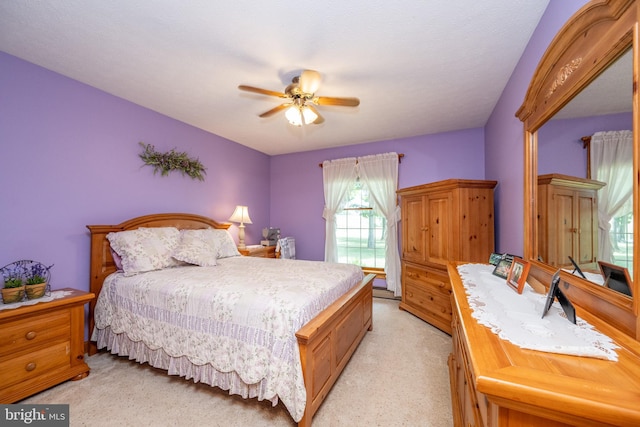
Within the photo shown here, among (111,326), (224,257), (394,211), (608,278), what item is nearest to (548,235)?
(608,278)

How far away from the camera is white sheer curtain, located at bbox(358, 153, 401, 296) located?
409 cm

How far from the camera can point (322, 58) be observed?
6.64 ft

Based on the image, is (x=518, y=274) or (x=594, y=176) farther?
(x=518, y=274)

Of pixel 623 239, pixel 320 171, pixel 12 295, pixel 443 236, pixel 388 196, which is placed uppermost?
pixel 320 171

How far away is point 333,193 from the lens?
454 centimetres

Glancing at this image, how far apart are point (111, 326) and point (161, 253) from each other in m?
0.72

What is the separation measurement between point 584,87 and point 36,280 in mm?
3667

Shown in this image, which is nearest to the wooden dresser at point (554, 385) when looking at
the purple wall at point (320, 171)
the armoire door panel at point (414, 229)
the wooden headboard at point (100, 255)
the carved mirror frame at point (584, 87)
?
the carved mirror frame at point (584, 87)

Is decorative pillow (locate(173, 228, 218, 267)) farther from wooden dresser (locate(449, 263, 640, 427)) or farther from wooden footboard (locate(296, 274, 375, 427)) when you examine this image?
wooden dresser (locate(449, 263, 640, 427))

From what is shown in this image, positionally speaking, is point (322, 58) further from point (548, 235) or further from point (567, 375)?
point (567, 375)

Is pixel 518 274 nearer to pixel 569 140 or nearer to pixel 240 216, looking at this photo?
pixel 569 140

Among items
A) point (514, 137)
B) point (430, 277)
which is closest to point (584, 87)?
point (514, 137)

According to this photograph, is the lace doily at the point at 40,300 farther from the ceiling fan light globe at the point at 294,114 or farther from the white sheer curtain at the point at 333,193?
the white sheer curtain at the point at 333,193

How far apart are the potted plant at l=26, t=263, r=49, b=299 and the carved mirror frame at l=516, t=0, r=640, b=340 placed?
3334 millimetres
